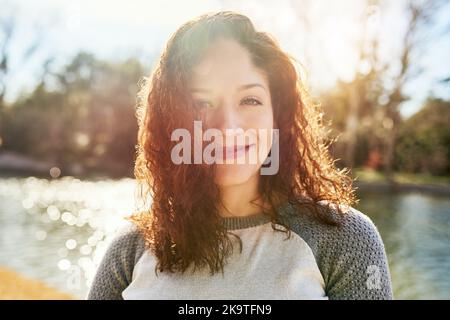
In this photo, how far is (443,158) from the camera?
12.9 meters

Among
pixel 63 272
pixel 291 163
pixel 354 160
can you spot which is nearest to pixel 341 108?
pixel 354 160

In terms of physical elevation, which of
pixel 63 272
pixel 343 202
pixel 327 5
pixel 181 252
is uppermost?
pixel 327 5

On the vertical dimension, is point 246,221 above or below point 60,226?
above

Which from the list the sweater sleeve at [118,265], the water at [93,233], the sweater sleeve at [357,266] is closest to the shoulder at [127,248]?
the sweater sleeve at [118,265]

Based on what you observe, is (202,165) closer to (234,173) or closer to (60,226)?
(234,173)

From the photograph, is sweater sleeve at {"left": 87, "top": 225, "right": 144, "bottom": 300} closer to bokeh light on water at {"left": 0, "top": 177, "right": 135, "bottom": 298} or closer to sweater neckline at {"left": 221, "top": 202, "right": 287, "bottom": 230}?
sweater neckline at {"left": 221, "top": 202, "right": 287, "bottom": 230}

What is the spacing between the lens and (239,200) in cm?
136

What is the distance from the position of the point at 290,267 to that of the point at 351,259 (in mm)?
137

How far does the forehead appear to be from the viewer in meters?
1.27

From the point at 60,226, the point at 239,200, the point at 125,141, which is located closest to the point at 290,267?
the point at 239,200

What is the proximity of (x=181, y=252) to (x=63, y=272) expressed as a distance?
447 centimetres

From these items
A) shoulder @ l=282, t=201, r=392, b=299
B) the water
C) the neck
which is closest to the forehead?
the neck
